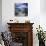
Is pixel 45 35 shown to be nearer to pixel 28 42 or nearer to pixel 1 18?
pixel 28 42

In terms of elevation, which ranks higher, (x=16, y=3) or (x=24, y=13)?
(x=16, y=3)

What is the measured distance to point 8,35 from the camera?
4.82 m

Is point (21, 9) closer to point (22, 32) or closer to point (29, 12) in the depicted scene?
point (29, 12)

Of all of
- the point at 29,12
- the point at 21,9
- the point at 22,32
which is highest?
the point at 21,9

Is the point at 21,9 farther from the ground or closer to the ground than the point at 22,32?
farther from the ground

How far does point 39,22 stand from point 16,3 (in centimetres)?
124

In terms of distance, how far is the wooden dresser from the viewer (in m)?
5.81

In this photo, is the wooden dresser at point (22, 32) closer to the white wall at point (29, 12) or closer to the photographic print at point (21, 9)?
the white wall at point (29, 12)

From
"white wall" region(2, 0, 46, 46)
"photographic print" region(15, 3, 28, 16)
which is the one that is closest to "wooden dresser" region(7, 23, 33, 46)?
"white wall" region(2, 0, 46, 46)

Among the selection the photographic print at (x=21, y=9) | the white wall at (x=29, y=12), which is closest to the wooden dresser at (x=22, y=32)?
the white wall at (x=29, y=12)

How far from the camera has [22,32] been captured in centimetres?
589

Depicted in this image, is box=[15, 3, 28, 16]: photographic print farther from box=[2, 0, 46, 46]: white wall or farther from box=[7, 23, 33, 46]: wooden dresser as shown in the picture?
box=[7, 23, 33, 46]: wooden dresser

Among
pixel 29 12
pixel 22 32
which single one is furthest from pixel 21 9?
pixel 22 32

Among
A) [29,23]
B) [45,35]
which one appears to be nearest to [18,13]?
[29,23]
